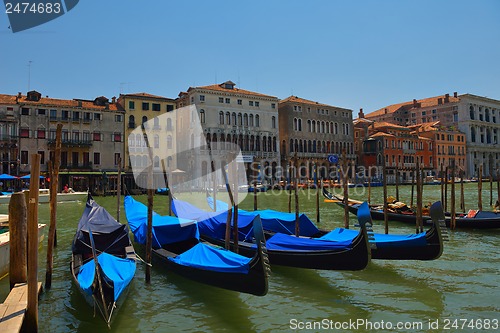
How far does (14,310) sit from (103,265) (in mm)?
1099

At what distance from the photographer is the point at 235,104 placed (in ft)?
107

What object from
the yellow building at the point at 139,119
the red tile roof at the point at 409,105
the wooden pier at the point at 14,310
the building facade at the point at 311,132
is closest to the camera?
the wooden pier at the point at 14,310

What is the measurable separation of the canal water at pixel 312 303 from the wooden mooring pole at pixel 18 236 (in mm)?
530

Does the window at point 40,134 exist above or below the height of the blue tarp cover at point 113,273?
above

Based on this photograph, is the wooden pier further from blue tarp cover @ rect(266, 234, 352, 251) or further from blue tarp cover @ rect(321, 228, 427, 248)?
blue tarp cover @ rect(321, 228, 427, 248)

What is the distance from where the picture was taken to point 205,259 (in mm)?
5219

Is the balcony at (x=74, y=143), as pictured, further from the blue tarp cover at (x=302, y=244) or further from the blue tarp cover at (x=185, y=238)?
the blue tarp cover at (x=302, y=244)

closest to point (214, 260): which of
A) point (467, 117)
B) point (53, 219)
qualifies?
point (53, 219)

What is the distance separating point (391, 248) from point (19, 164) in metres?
25.2

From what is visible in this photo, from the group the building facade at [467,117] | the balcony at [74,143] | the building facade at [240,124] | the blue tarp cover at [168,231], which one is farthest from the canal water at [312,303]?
the building facade at [467,117]

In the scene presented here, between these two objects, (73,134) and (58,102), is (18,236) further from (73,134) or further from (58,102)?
(58,102)

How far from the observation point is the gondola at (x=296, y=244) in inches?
207

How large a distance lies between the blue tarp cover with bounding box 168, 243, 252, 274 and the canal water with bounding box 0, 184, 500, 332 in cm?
41

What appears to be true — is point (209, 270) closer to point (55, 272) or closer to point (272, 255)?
point (272, 255)
